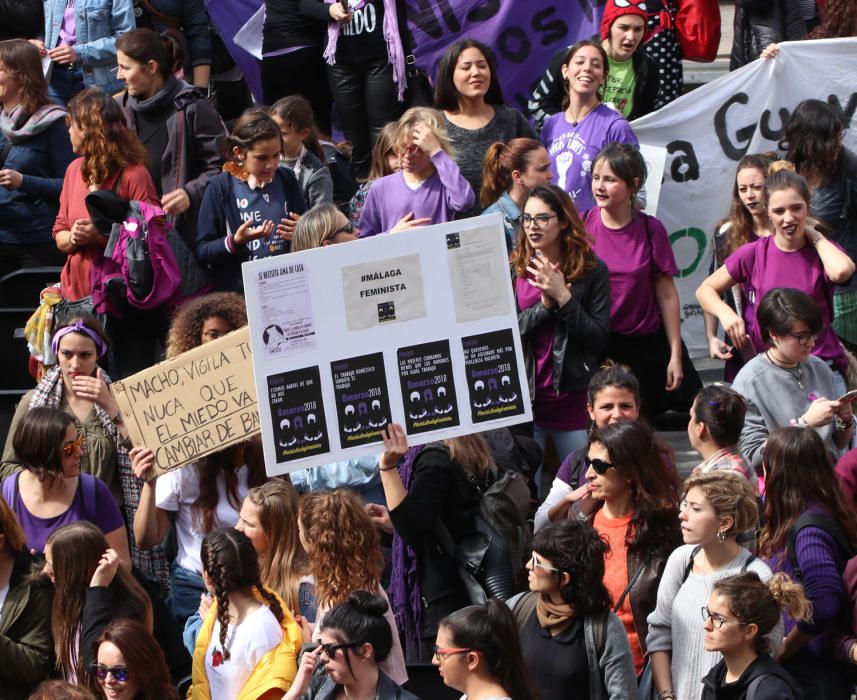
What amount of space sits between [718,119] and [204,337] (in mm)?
4046

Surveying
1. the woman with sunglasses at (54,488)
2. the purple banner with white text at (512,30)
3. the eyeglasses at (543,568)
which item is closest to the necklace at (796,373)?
the eyeglasses at (543,568)

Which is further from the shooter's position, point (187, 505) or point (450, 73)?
point (450, 73)

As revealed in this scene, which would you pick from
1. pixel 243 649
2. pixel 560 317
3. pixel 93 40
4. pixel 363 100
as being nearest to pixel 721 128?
pixel 363 100

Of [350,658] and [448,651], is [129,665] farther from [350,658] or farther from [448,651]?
[448,651]

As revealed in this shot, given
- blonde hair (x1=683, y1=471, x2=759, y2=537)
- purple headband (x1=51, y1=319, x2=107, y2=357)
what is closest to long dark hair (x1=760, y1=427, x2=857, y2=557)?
blonde hair (x1=683, y1=471, x2=759, y2=537)

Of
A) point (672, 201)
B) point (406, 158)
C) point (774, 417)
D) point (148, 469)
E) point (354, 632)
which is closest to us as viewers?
point (354, 632)

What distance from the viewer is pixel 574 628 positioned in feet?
16.8

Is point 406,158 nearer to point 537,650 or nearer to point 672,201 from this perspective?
point 672,201

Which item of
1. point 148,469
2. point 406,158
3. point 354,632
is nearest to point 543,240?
point 406,158

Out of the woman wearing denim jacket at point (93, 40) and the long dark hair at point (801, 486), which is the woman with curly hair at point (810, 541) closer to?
the long dark hair at point (801, 486)

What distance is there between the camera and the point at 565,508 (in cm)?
593

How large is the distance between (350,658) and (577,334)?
2.38 m

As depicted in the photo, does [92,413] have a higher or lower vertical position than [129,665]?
higher

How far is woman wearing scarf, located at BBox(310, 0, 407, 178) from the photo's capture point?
9406mm
